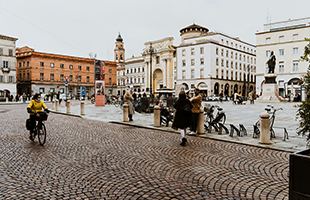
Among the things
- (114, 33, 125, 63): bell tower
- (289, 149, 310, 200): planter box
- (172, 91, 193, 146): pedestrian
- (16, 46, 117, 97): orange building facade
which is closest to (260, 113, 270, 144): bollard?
(172, 91, 193, 146): pedestrian

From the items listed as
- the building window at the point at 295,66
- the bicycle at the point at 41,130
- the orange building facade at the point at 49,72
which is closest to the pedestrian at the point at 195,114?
the bicycle at the point at 41,130

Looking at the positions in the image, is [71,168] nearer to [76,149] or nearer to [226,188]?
[76,149]

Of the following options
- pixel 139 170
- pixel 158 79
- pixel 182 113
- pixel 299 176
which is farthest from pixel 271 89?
pixel 158 79

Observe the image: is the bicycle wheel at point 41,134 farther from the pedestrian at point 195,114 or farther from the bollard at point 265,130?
the bollard at point 265,130

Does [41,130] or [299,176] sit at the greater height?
[299,176]

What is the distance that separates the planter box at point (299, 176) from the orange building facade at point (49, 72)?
63.6 metres

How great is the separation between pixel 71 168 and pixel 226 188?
3.22 m

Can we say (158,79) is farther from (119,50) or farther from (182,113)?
(182,113)

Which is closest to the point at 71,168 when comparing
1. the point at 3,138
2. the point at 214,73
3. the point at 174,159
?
the point at 174,159

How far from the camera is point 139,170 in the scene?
503cm

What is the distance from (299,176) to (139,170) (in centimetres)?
337

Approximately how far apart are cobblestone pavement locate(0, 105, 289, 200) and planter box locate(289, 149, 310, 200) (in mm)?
1679

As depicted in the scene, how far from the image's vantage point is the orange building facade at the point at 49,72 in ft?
217

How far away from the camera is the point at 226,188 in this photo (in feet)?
13.6
